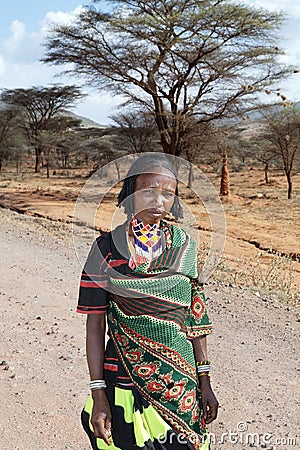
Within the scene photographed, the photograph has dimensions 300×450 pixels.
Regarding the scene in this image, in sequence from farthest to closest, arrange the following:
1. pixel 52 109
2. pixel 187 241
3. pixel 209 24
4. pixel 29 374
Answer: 1. pixel 52 109
2. pixel 209 24
3. pixel 29 374
4. pixel 187 241

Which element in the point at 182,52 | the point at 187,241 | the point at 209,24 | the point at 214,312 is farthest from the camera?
the point at 182,52

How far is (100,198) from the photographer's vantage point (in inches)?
68.8

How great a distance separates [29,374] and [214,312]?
1657 millimetres

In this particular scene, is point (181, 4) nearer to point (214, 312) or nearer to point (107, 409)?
point (214, 312)

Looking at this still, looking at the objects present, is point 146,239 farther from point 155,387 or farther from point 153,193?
point 155,387

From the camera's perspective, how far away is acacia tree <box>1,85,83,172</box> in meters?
30.4

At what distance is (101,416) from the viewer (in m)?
1.51

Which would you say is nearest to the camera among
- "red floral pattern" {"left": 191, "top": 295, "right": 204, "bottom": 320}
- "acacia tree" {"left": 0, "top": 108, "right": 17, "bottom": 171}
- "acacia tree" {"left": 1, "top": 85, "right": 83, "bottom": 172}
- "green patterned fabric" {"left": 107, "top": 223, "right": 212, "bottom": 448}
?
"green patterned fabric" {"left": 107, "top": 223, "right": 212, "bottom": 448}

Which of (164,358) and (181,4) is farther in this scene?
(181,4)

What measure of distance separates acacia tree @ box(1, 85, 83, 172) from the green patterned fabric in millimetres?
29577

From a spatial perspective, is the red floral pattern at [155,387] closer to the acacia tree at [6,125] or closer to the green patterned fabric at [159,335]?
the green patterned fabric at [159,335]

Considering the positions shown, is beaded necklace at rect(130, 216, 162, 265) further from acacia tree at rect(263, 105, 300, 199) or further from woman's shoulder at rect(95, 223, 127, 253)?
acacia tree at rect(263, 105, 300, 199)

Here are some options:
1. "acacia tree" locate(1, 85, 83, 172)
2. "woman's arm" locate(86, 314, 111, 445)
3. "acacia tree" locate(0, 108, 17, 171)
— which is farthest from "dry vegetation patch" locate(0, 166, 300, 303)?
"acacia tree" locate(1, 85, 83, 172)

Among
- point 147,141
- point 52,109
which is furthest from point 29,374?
point 52,109
